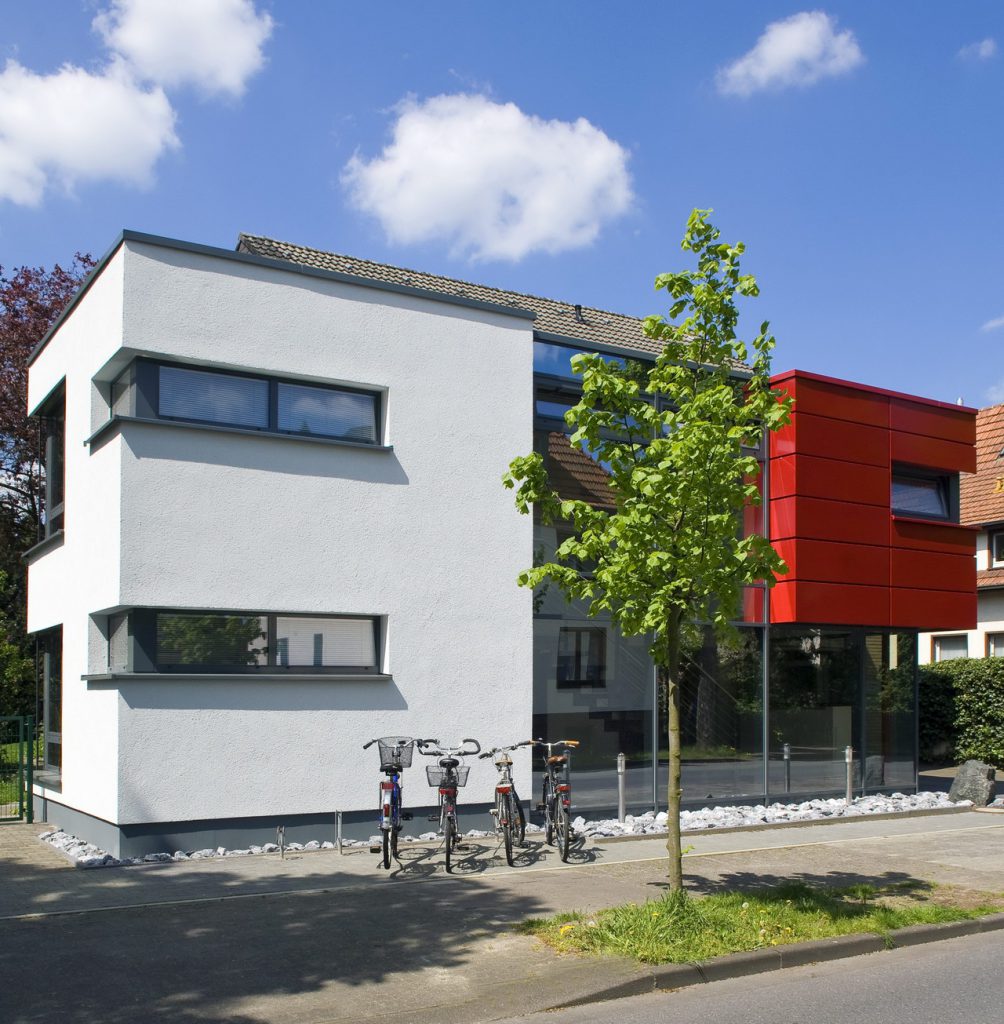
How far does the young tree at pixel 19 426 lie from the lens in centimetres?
2552

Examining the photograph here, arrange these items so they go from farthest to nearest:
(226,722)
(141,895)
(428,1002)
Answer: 1. (226,722)
2. (141,895)
3. (428,1002)

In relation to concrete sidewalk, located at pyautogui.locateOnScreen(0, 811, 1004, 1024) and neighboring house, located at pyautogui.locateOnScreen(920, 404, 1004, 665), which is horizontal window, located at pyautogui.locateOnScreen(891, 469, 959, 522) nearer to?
concrete sidewalk, located at pyautogui.locateOnScreen(0, 811, 1004, 1024)

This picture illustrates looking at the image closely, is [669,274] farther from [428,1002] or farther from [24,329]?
[24,329]

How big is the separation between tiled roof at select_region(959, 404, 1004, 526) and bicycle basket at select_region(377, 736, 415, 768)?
19716mm

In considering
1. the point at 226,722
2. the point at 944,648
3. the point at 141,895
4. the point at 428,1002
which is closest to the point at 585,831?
the point at 226,722

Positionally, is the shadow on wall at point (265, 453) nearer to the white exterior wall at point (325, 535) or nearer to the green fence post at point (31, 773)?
the white exterior wall at point (325, 535)

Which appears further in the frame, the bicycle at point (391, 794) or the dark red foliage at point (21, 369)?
the dark red foliage at point (21, 369)

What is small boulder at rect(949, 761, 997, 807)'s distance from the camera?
658 inches

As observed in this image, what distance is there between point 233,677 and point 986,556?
71.2ft

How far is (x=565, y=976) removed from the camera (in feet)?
23.2

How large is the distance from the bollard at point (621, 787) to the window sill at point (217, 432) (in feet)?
15.6

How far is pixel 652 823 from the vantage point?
13734mm

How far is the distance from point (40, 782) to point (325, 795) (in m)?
4.66

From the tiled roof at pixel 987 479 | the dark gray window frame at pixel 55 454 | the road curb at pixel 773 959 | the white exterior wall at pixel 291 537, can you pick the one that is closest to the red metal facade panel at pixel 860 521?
the white exterior wall at pixel 291 537
